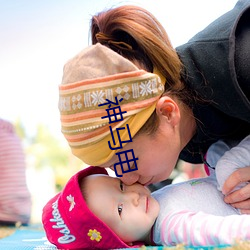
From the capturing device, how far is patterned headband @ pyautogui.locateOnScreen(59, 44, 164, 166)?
0.95 metres

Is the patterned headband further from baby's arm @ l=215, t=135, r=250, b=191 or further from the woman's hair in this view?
baby's arm @ l=215, t=135, r=250, b=191

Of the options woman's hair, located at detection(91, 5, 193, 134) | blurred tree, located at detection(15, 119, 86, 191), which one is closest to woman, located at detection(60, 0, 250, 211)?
woman's hair, located at detection(91, 5, 193, 134)

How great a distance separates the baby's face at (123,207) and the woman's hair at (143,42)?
144 mm

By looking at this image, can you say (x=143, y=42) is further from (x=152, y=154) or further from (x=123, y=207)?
(x=123, y=207)

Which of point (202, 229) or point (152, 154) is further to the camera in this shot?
point (152, 154)

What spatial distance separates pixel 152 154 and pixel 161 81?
160 millimetres

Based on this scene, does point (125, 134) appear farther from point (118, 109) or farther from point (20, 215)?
point (20, 215)

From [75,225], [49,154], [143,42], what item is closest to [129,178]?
[75,225]

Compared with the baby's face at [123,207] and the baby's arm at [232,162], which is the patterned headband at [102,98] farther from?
the baby's arm at [232,162]

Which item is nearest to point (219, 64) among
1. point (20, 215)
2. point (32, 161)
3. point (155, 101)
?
point (155, 101)

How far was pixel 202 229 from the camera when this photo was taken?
886mm

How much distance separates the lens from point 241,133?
123cm

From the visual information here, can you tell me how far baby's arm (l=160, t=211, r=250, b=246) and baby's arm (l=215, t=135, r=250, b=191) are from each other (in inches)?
6.1

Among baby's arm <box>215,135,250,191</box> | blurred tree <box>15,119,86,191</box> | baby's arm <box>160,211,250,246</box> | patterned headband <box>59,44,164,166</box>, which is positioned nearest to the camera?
baby's arm <box>160,211,250,246</box>
